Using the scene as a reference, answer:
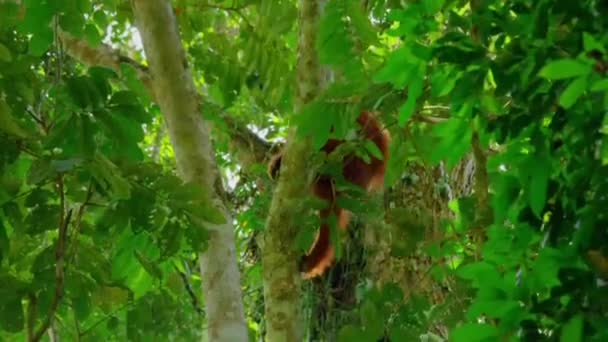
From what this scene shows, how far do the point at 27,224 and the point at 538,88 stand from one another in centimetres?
140

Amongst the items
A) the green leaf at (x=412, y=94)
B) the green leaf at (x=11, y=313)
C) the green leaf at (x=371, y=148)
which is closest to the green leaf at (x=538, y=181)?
the green leaf at (x=412, y=94)

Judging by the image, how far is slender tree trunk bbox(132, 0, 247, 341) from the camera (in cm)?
253

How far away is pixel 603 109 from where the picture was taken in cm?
118

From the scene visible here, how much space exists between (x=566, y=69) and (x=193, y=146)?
174cm

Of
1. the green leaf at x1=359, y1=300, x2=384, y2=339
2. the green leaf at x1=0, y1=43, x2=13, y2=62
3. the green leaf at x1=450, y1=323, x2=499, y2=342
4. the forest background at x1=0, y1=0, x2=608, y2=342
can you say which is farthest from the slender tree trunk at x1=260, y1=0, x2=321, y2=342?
the green leaf at x1=450, y1=323, x2=499, y2=342

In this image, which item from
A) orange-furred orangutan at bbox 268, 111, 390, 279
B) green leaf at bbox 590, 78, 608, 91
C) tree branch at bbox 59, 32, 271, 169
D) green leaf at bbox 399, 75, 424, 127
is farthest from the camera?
tree branch at bbox 59, 32, 271, 169

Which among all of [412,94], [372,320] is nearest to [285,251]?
[372,320]

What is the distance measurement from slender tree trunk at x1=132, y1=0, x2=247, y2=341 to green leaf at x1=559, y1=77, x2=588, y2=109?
1.47 m

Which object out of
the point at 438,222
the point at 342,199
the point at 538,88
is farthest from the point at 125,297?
the point at 538,88

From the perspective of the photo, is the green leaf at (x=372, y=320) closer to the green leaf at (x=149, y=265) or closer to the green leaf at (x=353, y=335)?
the green leaf at (x=353, y=335)

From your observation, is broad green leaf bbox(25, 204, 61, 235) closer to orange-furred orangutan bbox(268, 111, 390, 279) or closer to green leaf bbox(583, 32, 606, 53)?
orange-furred orangutan bbox(268, 111, 390, 279)

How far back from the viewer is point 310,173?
2.50m

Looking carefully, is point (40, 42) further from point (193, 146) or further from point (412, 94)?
point (412, 94)

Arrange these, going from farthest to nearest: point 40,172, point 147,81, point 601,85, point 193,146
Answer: point 147,81 → point 193,146 → point 40,172 → point 601,85
